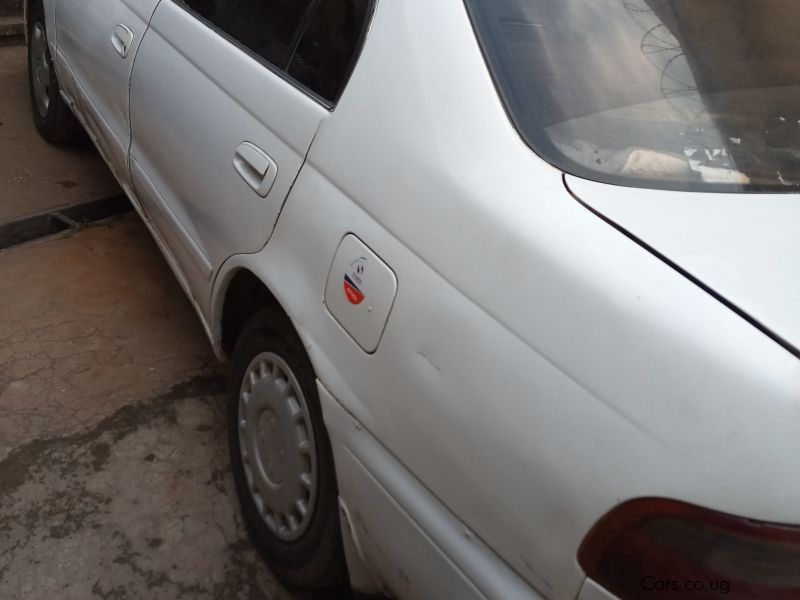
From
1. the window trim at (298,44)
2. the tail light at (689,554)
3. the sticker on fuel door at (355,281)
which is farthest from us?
the window trim at (298,44)

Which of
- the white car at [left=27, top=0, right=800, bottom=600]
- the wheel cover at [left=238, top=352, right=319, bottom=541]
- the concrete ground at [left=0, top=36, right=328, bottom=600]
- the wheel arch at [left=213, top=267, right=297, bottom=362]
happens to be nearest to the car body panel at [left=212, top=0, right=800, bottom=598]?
the white car at [left=27, top=0, right=800, bottom=600]

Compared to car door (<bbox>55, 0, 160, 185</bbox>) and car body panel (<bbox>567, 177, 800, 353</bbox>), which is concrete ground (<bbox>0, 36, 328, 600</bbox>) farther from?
car body panel (<bbox>567, 177, 800, 353</bbox>)

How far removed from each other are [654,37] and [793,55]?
13.7 inches

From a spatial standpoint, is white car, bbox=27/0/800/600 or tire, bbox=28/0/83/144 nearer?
white car, bbox=27/0/800/600

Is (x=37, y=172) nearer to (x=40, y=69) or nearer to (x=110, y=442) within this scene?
(x=40, y=69)

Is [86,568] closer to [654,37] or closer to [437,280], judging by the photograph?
[437,280]

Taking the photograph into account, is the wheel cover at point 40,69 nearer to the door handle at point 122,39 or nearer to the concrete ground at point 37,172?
the concrete ground at point 37,172

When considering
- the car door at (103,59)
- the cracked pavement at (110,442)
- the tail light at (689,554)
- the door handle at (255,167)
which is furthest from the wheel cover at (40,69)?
the tail light at (689,554)

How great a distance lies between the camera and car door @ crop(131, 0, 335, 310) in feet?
6.47

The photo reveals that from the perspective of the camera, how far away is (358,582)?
6.19ft

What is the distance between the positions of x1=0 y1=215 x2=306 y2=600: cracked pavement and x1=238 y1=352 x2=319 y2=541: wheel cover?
259 millimetres

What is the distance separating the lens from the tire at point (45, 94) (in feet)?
13.8

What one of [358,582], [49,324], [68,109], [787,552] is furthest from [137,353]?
[787,552]

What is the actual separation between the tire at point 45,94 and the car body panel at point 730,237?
144 inches
